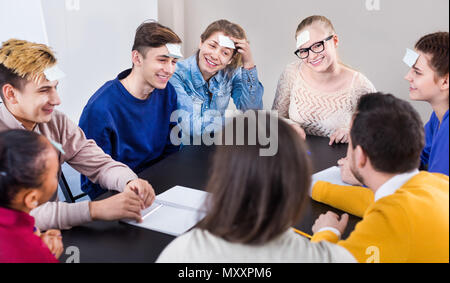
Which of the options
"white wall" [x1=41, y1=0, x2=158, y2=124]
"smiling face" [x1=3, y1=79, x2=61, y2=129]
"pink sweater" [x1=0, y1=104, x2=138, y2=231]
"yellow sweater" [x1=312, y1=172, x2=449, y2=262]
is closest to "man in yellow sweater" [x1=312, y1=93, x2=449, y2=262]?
"yellow sweater" [x1=312, y1=172, x2=449, y2=262]

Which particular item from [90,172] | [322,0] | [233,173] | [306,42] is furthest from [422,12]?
[233,173]

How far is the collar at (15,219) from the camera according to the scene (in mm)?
831

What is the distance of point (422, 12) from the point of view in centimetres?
283

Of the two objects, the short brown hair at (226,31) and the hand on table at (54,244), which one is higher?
the short brown hair at (226,31)

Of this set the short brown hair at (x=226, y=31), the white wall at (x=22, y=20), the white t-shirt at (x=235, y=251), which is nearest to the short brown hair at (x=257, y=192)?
the white t-shirt at (x=235, y=251)

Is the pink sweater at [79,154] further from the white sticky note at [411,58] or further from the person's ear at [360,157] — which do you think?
the white sticky note at [411,58]

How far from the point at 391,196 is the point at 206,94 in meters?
1.59

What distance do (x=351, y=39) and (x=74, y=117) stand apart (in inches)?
87.6

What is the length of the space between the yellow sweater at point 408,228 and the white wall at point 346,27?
226 centimetres

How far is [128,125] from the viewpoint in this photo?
186cm

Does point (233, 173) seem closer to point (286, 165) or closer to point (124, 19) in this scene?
point (286, 165)

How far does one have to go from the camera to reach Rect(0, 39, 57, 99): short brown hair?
129cm

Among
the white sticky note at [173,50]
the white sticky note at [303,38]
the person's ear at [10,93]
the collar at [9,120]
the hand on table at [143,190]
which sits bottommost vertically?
the hand on table at [143,190]

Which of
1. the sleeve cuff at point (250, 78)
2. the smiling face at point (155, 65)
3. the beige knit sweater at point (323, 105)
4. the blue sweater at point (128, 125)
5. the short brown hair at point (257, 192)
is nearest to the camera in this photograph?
the short brown hair at point (257, 192)
